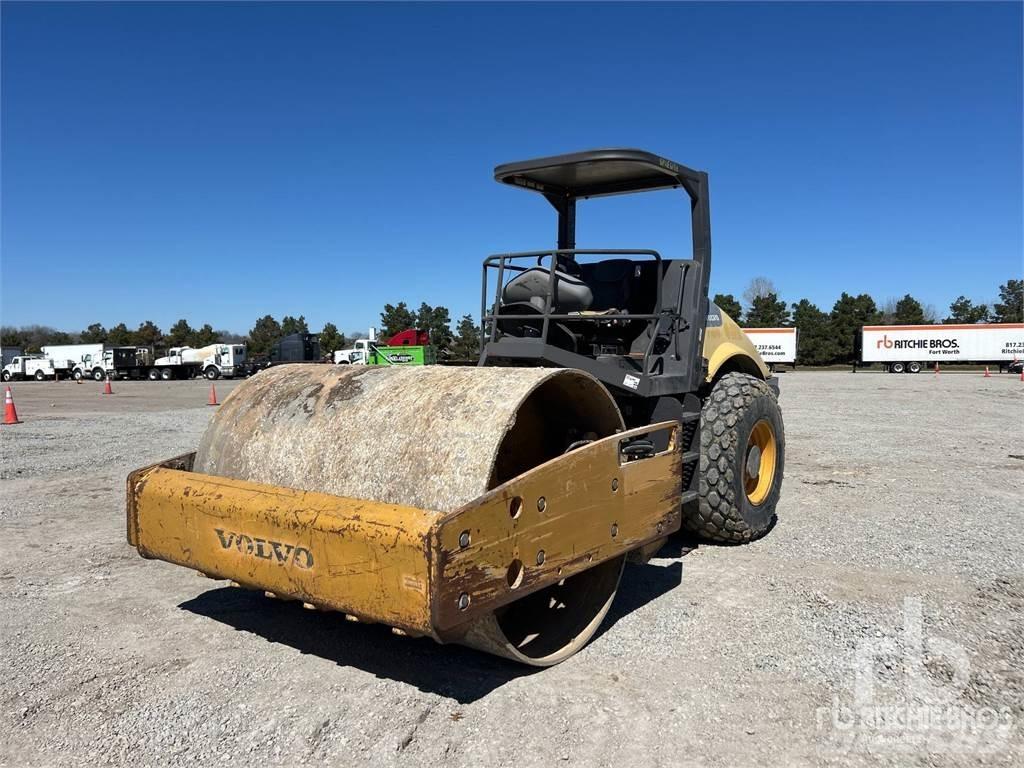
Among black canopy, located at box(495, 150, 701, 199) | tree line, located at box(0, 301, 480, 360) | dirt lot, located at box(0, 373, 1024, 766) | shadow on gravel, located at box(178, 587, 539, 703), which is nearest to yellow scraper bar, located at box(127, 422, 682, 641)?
dirt lot, located at box(0, 373, 1024, 766)

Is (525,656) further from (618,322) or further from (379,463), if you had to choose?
(618,322)

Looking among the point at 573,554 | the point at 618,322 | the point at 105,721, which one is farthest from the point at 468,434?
Result: the point at 618,322

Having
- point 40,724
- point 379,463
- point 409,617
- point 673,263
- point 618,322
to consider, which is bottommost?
point 40,724

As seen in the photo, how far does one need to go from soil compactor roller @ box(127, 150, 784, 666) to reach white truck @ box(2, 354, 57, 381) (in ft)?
196

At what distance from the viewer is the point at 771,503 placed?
579 cm

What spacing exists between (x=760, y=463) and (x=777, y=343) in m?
51.4

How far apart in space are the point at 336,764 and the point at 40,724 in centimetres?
127

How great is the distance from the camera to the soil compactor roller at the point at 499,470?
2.83 metres

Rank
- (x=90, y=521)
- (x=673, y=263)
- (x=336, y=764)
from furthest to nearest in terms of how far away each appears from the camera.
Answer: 1. (x=90, y=521)
2. (x=673, y=263)
3. (x=336, y=764)

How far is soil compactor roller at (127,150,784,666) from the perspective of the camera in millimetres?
2826

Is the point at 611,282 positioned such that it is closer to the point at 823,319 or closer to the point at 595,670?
the point at 595,670

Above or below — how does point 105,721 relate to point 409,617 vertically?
below

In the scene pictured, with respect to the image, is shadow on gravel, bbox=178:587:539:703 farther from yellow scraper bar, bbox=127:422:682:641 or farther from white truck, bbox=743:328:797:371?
white truck, bbox=743:328:797:371

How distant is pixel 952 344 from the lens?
50.1 metres
